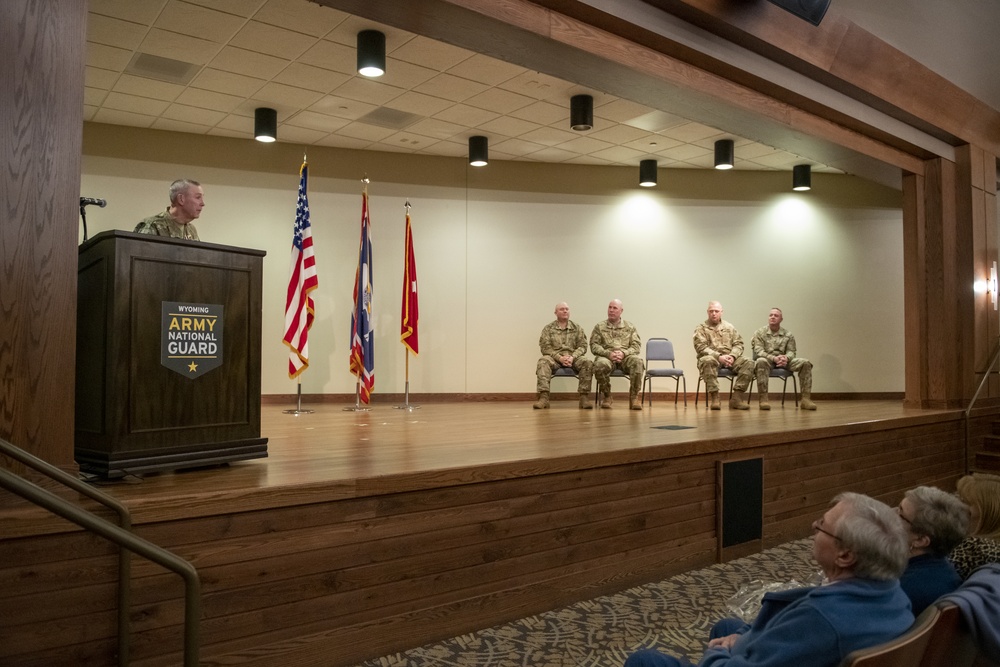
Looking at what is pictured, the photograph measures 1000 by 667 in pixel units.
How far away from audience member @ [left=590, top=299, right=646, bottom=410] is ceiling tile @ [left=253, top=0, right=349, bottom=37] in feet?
13.0

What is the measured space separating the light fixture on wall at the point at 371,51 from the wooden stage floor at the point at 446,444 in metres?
2.61

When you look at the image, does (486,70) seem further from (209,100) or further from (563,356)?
(563,356)

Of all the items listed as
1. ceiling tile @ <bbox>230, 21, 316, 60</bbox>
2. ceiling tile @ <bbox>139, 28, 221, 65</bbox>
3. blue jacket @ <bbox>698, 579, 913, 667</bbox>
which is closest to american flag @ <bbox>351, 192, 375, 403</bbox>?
ceiling tile @ <bbox>230, 21, 316, 60</bbox>

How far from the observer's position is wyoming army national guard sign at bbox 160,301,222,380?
2.77 meters

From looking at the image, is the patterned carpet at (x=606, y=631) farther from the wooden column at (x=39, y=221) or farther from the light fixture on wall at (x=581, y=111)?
the light fixture on wall at (x=581, y=111)

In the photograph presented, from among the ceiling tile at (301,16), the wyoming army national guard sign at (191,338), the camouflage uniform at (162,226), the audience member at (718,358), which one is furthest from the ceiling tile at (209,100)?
the audience member at (718,358)

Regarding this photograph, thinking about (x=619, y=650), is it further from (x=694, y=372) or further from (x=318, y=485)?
(x=694, y=372)

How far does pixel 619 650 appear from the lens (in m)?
2.93

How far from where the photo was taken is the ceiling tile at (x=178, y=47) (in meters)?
5.50

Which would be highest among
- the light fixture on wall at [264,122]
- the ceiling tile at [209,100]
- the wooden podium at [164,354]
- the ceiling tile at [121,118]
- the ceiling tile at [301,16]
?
the ceiling tile at [301,16]

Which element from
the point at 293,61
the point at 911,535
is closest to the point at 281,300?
the point at 293,61

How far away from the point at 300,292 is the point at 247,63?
1.90m

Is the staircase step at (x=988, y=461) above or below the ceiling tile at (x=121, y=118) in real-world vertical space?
below

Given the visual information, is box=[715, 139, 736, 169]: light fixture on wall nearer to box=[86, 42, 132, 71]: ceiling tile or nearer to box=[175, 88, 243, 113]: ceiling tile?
box=[175, 88, 243, 113]: ceiling tile
